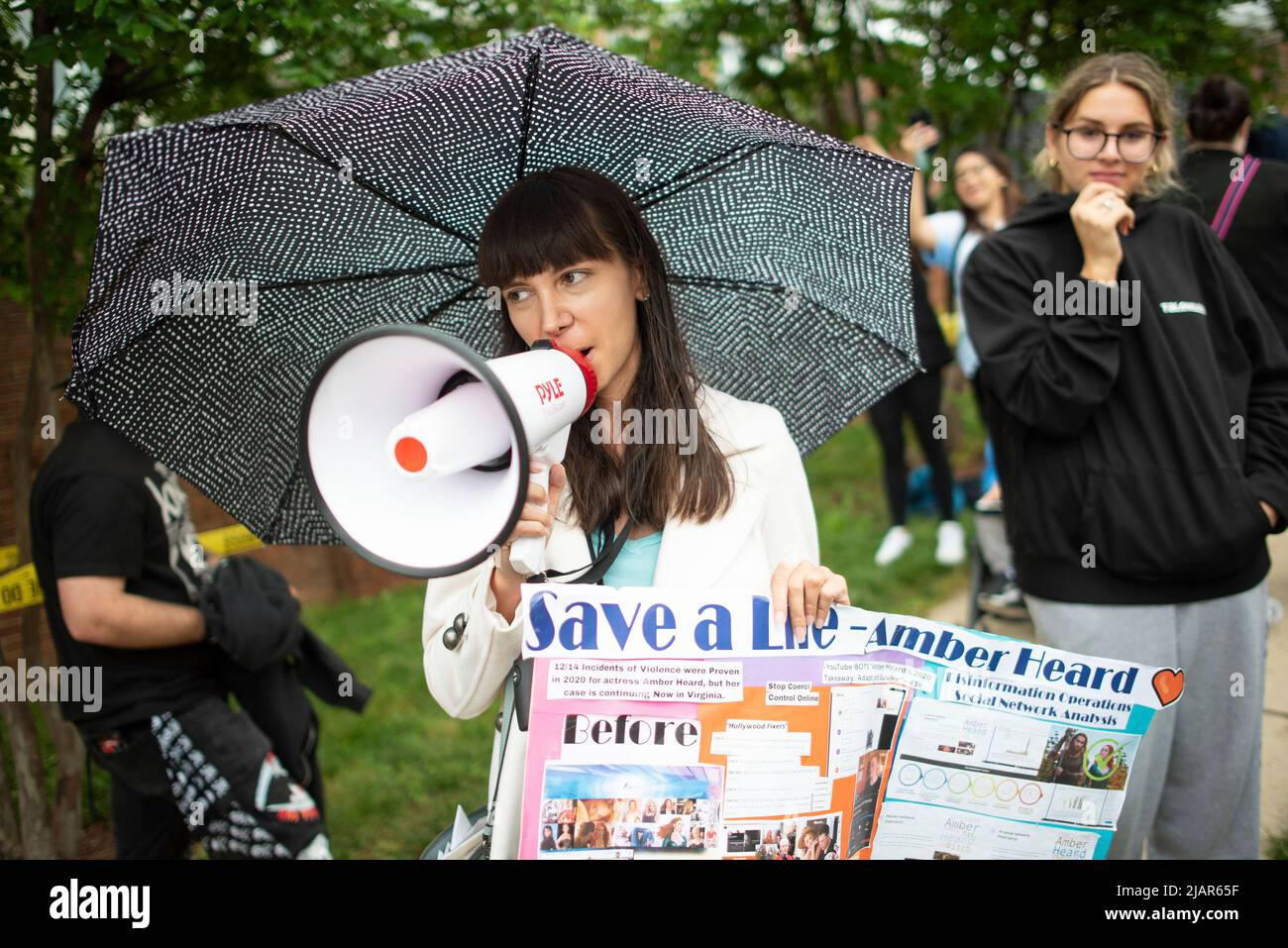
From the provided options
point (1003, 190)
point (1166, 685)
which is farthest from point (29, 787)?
point (1003, 190)

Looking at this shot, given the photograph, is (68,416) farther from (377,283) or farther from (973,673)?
(973,673)

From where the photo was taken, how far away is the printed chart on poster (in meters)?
1.57

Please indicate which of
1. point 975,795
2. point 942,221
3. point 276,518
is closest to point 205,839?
point 276,518

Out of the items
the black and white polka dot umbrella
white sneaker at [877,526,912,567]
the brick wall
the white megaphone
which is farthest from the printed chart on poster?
white sneaker at [877,526,912,567]

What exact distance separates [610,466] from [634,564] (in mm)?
184

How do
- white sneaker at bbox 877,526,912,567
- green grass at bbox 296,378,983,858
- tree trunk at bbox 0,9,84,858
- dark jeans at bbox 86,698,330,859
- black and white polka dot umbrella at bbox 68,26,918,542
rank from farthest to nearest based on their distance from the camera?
1. white sneaker at bbox 877,526,912,567
2. green grass at bbox 296,378,983,858
3. tree trunk at bbox 0,9,84,858
4. dark jeans at bbox 86,698,330,859
5. black and white polka dot umbrella at bbox 68,26,918,542

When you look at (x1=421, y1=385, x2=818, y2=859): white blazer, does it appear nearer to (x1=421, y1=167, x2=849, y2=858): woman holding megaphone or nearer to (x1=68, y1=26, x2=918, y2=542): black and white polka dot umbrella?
(x1=421, y1=167, x2=849, y2=858): woman holding megaphone

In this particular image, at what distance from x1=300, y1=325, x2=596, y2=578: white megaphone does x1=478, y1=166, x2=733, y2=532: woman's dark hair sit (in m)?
0.38

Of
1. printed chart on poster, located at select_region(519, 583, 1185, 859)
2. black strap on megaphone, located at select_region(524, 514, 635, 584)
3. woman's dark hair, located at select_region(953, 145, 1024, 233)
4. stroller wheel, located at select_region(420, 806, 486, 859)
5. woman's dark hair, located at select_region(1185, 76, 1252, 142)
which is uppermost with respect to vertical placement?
woman's dark hair, located at select_region(953, 145, 1024, 233)

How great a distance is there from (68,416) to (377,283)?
2.80 meters

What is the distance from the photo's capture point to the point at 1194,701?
8.17 feet

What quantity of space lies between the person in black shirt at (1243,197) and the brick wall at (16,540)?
9.75 feet
